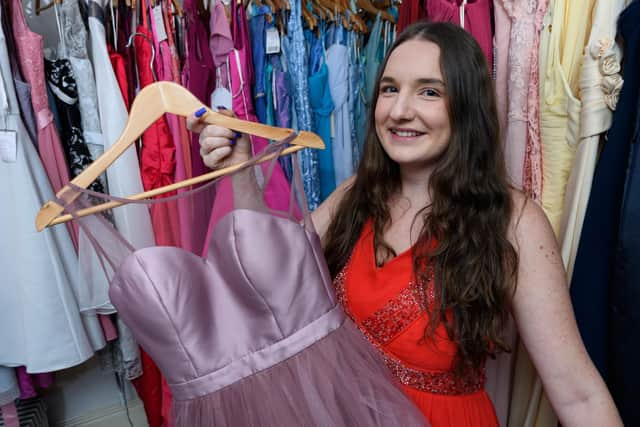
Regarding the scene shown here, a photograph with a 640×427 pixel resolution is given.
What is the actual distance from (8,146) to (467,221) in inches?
46.0

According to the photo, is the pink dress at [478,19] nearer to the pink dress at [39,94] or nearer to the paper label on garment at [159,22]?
the paper label on garment at [159,22]

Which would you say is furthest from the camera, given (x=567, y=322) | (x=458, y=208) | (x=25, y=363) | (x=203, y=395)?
(x=25, y=363)

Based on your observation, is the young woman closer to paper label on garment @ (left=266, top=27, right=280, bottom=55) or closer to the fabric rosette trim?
the fabric rosette trim

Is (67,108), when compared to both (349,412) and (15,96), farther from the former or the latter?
(349,412)

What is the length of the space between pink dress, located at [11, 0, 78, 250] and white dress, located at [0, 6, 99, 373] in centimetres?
3

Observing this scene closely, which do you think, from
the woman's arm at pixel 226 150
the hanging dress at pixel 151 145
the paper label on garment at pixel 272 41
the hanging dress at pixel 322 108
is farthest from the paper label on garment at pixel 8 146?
the hanging dress at pixel 322 108

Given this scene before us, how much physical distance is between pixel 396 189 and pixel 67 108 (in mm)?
996

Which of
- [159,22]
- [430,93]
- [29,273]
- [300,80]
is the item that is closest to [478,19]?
[430,93]

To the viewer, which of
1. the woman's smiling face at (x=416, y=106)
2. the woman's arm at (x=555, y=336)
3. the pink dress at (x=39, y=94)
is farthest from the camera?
the pink dress at (x=39, y=94)

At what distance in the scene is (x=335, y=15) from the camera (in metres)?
1.70

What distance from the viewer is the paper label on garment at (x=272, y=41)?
153cm

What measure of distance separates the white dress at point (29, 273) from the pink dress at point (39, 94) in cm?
3

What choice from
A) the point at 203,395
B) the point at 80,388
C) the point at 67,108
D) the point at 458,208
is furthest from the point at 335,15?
the point at 80,388

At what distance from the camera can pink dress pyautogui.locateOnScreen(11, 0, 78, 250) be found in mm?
1159
